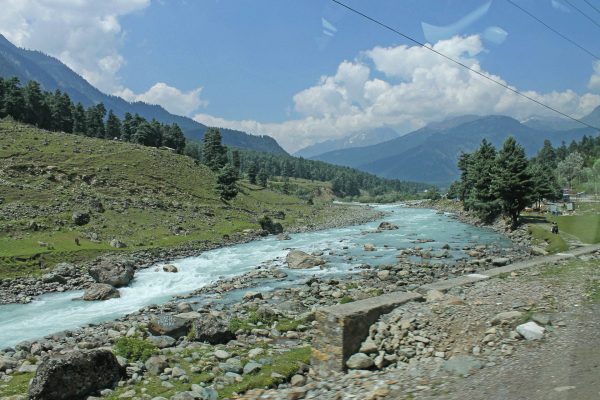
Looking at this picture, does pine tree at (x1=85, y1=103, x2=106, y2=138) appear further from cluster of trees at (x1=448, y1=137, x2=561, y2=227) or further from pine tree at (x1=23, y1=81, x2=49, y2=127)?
cluster of trees at (x1=448, y1=137, x2=561, y2=227)

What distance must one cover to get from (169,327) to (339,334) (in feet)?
30.4

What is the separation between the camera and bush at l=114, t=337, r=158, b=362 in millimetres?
14508

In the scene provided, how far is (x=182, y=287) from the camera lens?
32.8 m

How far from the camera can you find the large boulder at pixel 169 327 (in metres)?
17.7

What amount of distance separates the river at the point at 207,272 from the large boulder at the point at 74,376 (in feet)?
36.9

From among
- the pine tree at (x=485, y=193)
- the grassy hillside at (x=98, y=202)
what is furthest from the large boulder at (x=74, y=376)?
the pine tree at (x=485, y=193)

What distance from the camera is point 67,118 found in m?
115

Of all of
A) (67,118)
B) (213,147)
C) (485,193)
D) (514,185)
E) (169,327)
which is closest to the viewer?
(169,327)

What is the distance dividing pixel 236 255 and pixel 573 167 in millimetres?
139503

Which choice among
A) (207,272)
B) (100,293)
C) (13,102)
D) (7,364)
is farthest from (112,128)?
(7,364)

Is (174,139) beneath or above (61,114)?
beneath

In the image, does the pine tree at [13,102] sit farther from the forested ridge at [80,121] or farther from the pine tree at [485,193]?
the pine tree at [485,193]

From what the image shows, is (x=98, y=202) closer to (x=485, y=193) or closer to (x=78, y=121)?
(x=485, y=193)

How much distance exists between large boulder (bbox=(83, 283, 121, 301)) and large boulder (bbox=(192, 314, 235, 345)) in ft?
49.9
